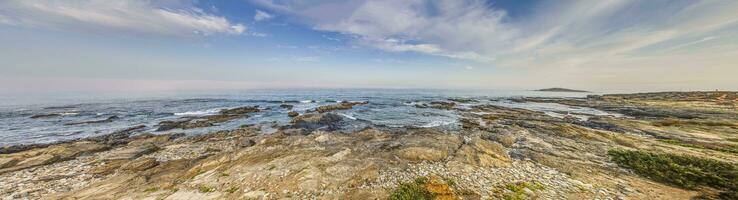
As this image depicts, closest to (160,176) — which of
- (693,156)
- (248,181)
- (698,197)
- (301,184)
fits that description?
(248,181)

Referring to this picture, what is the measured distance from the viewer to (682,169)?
1239cm

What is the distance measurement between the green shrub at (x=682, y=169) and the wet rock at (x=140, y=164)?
27156mm

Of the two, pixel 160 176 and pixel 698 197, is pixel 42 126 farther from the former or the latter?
pixel 698 197

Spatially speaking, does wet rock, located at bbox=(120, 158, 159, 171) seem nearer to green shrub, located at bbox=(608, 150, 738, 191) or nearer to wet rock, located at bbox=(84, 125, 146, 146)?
wet rock, located at bbox=(84, 125, 146, 146)

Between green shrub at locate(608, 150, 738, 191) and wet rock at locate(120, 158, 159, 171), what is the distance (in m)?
27.2

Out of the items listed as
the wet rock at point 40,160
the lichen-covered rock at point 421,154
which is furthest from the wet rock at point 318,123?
the wet rock at point 40,160

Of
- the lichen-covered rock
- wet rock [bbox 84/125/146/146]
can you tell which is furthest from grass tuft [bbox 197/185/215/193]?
wet rock [bbox 84/125/146/146]

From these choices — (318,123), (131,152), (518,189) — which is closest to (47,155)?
(131,152)

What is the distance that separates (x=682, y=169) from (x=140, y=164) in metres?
29.9

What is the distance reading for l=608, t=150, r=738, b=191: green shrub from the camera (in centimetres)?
1100

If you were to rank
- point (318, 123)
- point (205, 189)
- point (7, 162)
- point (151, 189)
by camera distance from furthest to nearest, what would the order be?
point (318, 123)
point (7, 162)
point (151, 189)
point (205, 189)

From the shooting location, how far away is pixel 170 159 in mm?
16984

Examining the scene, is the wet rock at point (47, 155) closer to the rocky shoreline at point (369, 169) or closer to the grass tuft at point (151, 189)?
the rocky shoreline at point (369, 169)

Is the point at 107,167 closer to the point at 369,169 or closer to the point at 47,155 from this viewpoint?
the point at 47,155
